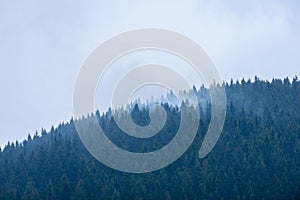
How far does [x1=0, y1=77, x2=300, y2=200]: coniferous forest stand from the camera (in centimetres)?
13500

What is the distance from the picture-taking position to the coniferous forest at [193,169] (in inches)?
5315

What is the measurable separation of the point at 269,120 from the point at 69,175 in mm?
76582

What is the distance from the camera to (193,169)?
499 ft

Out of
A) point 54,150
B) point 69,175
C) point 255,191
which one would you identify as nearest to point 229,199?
point 255,191

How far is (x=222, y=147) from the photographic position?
539 ft

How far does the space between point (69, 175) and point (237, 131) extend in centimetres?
6232

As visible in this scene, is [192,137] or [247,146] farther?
[192,137]

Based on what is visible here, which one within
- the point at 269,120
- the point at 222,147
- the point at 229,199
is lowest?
the point at 229,199

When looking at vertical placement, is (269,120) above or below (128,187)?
above

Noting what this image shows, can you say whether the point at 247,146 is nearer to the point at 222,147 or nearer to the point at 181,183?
the point at 222,147

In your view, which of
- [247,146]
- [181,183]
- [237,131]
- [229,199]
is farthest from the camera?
[237,131]

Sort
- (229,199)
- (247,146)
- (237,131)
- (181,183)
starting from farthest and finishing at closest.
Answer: (237,131), (247,146), (181,183), (229,199)

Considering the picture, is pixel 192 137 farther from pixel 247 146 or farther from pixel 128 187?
pixel 128 187

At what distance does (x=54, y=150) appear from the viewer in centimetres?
18112
